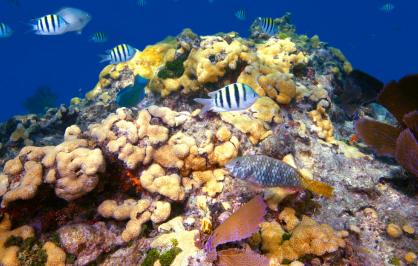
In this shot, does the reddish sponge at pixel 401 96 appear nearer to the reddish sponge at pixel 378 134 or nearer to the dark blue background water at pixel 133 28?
the reddish sponge at pixel 378 134

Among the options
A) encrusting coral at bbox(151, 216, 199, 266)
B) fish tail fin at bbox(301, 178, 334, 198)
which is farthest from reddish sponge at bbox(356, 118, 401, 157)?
encrusting coral at bbox(151, 216, 199, 266)

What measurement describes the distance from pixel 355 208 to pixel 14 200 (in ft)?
14.5

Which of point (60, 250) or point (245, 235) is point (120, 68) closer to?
point (60, 250)

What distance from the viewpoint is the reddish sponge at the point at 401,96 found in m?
4.93

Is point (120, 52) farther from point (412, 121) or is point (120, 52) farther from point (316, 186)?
point (412, 121)

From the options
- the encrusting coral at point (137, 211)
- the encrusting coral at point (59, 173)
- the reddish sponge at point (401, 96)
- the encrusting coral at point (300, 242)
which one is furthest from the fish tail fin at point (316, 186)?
the encrusting coral at point (59, 173)

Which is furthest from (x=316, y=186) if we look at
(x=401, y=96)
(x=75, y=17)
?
(x=75, y=17)

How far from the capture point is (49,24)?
5.52 metres

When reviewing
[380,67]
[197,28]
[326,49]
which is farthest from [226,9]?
[326,49]

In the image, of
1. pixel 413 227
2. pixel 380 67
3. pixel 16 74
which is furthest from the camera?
pixel 380 67

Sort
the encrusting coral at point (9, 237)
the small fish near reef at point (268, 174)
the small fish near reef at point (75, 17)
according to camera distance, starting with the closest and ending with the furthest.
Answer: the encrusting coral at point (9, 237), the small fish near reef at point (268, 174), the small fish near reef at point (75, 17)

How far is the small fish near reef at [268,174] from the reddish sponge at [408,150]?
4.36 ft

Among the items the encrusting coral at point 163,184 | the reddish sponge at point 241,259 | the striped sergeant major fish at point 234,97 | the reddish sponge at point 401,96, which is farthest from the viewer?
the reddish sponge at point 401,96

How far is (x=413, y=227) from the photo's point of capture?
13.5ft
